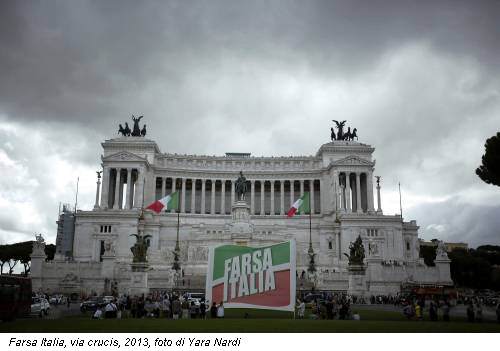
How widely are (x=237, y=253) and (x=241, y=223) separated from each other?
47232 mm

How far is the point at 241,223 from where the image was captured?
245 ft

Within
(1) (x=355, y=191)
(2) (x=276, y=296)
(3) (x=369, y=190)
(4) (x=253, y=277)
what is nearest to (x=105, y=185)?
(1) (x=355, y=191)

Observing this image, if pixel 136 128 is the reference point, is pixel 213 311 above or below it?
below

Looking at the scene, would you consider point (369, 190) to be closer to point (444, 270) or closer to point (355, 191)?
point (355, 191)

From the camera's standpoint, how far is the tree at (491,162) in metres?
39.6

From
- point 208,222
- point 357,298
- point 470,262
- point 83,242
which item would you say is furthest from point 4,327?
point 470,262

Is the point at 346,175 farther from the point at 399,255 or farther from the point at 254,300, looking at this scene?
the point at 254,300

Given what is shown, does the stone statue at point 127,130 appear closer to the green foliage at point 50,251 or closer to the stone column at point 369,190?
the green foliage at point 50,251

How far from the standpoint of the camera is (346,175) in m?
95.6

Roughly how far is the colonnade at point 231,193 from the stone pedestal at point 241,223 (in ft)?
76.0

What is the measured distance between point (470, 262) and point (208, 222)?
156 feet

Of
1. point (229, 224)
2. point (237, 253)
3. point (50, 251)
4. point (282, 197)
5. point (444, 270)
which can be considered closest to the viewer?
point (237, 253)

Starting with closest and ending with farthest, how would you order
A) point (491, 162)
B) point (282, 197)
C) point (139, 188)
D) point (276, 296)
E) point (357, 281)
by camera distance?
1. point (276, 296)
2. point (491, 162)
3. point (357, 281)
4. point (139, 188)
5. point (282, 197)

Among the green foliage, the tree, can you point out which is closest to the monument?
the green foliage
